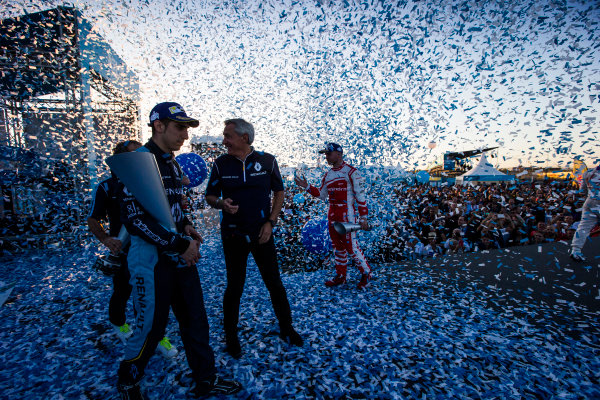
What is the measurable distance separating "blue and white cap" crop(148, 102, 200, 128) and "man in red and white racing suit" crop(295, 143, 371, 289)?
230 centimetres

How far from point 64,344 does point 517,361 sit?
4.63 meters

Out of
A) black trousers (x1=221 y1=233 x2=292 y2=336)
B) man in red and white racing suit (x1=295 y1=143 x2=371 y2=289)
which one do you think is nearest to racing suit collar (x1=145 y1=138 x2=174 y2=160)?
black trousers (x1=221 y1=233 x2=292 y2=336)

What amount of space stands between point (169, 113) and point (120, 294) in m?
1.91

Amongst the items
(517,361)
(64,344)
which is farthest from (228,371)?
(517,361)

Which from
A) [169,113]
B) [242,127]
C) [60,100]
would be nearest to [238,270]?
[242,127]

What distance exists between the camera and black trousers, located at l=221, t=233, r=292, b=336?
2.47 m

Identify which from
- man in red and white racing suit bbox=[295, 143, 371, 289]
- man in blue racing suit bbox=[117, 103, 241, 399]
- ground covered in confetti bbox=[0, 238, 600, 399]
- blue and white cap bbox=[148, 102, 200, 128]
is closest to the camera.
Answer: man in blue racing suit bbox=[117, 103, 241, 399]

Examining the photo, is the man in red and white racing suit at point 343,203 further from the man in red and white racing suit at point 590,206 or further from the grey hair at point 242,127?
the man in red and white racing suit at point 590,206

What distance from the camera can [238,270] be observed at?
2494 mm

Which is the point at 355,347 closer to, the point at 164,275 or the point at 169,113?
the point at 164,275

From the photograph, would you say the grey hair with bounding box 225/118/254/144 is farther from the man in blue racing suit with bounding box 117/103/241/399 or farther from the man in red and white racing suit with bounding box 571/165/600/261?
the man in red and white racing suit with bounding box 571/165/600/261

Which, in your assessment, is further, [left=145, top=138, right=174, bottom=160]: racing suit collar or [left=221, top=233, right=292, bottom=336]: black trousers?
[left=221, top=233, right=292, bottom=336]: black trousers

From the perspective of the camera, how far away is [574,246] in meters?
5.28

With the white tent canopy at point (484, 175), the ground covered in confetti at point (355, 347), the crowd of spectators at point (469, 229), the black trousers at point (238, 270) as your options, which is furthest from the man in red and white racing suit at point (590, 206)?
the white tent canopy at point (484, 175)
